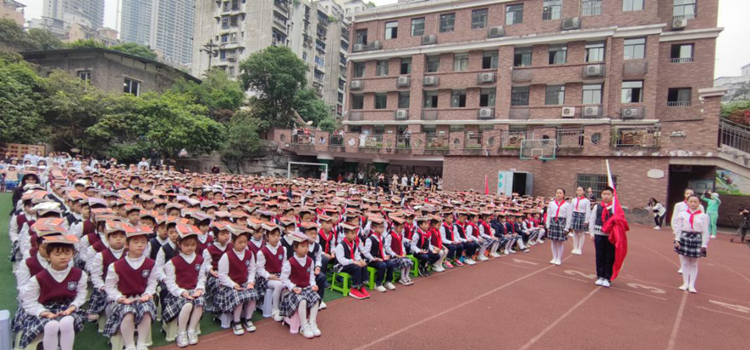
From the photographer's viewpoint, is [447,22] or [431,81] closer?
[431,81]

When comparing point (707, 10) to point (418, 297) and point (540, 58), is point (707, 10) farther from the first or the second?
point (418, 297)

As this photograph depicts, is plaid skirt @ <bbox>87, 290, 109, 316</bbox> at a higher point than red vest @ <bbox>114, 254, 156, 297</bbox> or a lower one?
lower

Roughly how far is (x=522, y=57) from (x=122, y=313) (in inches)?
1015

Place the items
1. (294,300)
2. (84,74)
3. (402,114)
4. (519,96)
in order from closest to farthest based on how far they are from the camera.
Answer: (294,300)
(519,96)
(402,114)
(84,74)

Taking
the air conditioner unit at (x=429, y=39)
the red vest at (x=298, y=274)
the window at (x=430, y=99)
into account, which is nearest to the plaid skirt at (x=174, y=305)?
the red vest at (x=298, y=274)

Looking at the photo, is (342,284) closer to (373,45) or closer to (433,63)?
(433,63)

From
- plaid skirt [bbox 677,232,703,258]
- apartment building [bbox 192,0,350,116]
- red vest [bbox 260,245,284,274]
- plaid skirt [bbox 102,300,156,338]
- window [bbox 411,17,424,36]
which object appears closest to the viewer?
plaid skirt [bbox 102,300,156,338]

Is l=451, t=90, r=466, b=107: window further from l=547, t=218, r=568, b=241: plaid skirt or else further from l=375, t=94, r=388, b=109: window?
l=547, t=218, r=568, b=241: plaid skirt

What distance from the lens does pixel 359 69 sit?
30.0 meters

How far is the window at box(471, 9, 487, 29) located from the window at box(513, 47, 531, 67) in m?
3.15

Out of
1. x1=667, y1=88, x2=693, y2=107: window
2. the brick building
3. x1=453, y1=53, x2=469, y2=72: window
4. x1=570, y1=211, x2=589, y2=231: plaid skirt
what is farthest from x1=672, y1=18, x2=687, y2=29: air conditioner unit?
x1=570, y1=211, x2=589, y2=231: plaid skirt

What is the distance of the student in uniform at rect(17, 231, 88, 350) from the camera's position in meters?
3.51

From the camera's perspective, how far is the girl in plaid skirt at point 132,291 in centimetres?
395

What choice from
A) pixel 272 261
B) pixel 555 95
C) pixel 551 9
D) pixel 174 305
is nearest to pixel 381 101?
pixel 555 95
